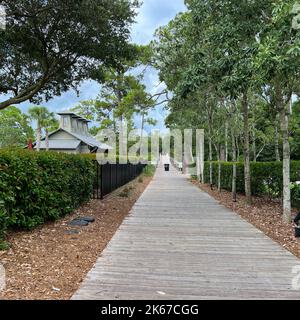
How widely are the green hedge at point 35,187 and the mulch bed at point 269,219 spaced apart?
4.61 metres

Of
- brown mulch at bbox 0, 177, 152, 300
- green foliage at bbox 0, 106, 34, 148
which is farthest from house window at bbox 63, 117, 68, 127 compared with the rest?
brown mulch at bbox 0, 177, 152, 300

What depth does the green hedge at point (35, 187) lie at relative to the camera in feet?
18.9

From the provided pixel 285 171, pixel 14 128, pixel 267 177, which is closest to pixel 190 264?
pixel 285 171

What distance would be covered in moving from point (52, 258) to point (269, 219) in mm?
6045

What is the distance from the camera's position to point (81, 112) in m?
48.2

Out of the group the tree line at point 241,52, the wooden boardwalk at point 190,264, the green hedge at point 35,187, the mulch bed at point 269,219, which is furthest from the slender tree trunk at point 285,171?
the green hedge at point 35,187

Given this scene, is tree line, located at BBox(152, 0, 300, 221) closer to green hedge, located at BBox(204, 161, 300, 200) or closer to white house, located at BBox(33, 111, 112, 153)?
green hedge, located at BBox(204, 161, 300, 200)

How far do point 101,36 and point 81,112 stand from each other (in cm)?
3825

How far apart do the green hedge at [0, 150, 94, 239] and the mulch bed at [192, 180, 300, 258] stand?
4.61 meters

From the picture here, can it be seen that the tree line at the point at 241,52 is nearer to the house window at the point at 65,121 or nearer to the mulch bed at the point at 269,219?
the mulch bed at the point at 269,219

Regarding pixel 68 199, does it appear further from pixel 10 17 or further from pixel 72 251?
pixel 10 17

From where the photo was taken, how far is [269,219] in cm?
916

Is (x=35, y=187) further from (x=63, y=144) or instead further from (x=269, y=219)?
(x=63, y=144)

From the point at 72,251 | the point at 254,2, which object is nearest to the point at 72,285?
the point at 72,251
